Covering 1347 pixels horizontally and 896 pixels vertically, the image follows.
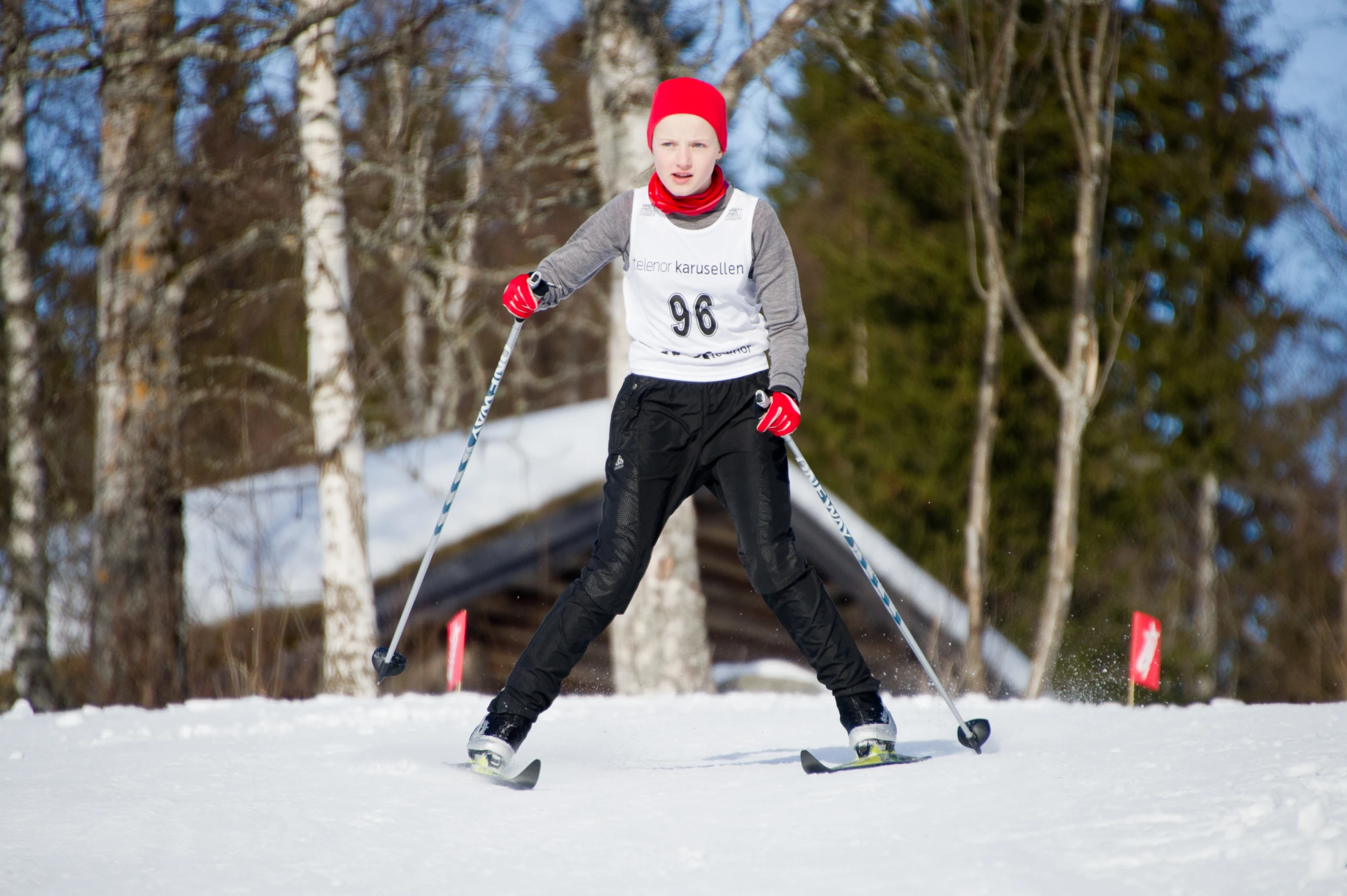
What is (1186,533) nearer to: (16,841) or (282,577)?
(282,577)

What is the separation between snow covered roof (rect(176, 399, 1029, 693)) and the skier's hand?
12.2ft

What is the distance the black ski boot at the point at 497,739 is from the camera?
311 centimetres

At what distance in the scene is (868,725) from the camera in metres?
3.19

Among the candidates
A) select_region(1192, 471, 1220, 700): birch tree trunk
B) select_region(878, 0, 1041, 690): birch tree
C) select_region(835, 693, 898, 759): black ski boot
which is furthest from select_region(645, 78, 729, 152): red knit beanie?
select_region(1192, 471, 1220, 700): birch tree trunk

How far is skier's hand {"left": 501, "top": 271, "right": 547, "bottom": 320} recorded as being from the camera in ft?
10.6

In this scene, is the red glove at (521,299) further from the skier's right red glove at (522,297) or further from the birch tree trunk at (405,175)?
the birch tree trunk at (405,175)

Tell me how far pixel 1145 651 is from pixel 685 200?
10.4 ft

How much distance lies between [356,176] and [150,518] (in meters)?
2.77

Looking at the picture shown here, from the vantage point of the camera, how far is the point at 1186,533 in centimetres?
2108

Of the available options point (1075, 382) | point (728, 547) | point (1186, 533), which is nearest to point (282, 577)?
point (728, 547)

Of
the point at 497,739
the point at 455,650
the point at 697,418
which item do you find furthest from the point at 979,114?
the point at 497,739

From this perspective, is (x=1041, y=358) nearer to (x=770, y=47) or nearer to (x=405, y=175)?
(x=770, y=47)

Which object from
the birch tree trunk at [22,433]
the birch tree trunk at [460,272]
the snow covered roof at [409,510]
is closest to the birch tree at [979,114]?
the snow covered roof at [409,510]

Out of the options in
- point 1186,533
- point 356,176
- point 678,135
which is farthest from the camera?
point 1186,533
